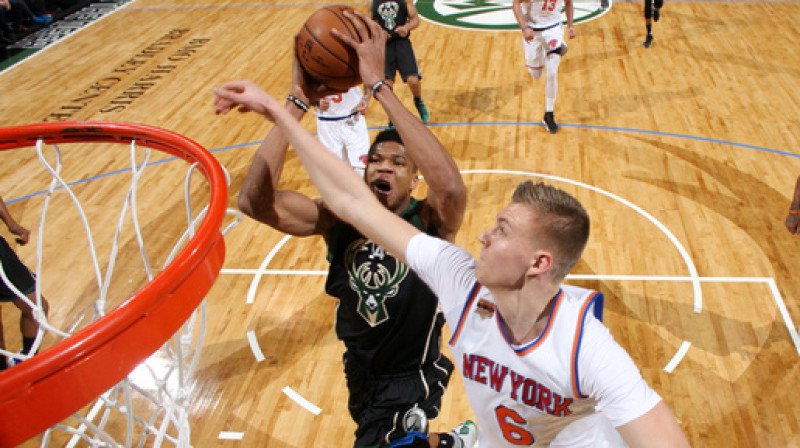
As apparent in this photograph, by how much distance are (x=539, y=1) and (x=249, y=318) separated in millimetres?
4961

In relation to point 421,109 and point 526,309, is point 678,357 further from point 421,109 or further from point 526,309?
point 421,109

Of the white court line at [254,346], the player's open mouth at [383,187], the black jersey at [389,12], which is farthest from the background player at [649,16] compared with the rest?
the player's open mouth at [383,187]

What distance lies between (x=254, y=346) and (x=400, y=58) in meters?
4.19

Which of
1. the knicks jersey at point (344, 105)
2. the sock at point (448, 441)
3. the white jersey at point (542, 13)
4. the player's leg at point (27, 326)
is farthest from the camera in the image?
the white jersey at point (542, 13)

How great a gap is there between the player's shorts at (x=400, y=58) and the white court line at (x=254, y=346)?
12.7 feet

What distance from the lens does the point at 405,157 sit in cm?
302

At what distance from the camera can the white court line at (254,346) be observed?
15.5 feet

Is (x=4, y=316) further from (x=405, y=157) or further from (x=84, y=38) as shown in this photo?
(x=84, y=38)

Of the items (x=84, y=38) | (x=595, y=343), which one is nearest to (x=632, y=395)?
(x=595, y=343)

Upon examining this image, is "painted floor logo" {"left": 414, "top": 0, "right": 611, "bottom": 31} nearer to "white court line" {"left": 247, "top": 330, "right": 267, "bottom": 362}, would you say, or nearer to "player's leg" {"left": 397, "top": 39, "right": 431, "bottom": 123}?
"player's leg" {"left": 397, "top": 39, "right": 431, "bottom": 123}

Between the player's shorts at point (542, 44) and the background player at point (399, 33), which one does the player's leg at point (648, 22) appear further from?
the background player at point (399, 33)

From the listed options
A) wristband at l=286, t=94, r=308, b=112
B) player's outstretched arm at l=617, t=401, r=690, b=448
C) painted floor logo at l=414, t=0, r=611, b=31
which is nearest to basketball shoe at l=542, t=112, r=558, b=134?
painted floor logo at l=414, t=0, r=611, b=31

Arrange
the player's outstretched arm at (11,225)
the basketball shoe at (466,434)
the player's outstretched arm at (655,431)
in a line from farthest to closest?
the player's outstretched arm at (11,225) < the basketball shoe at (466,434) < the player's outstretched arm at (655,431)

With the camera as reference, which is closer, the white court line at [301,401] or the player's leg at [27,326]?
the white court line at [301,401]
